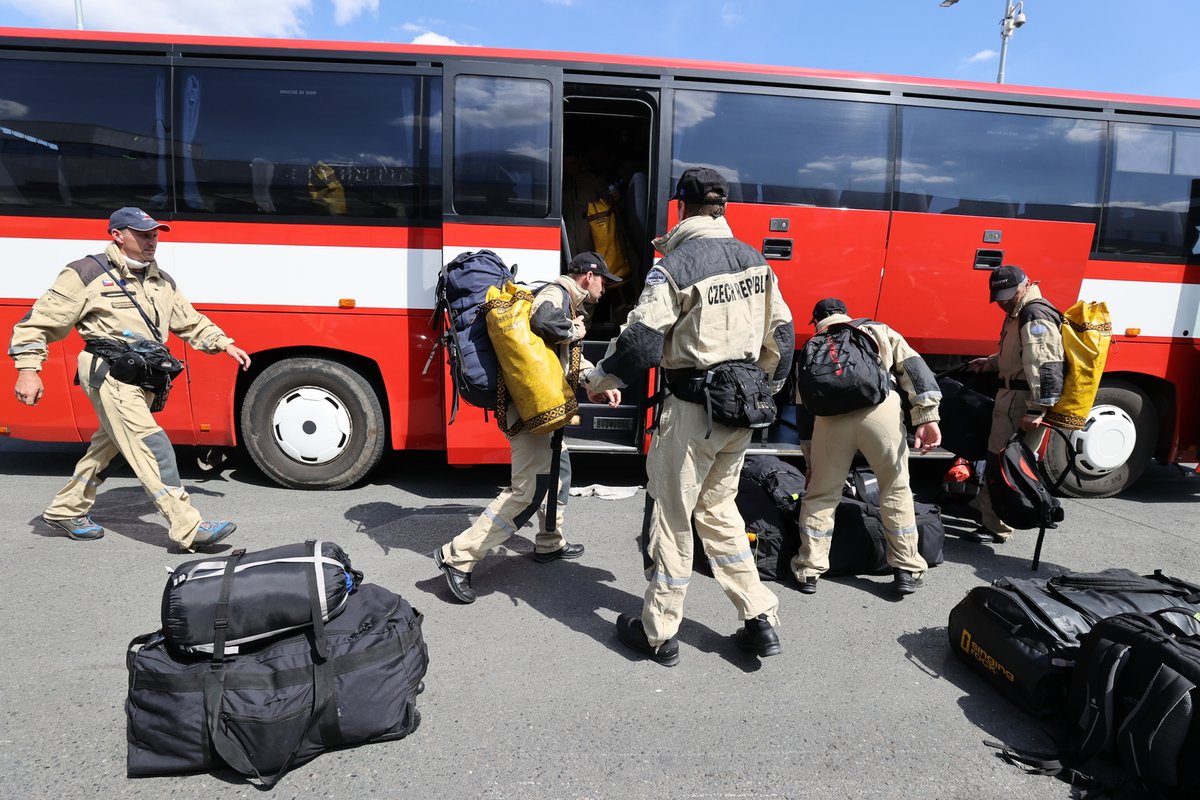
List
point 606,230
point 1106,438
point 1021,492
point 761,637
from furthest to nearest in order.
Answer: point 606,230 → point 1106,438 → point 1021,492 → point 761,637

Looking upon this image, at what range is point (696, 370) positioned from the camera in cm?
287

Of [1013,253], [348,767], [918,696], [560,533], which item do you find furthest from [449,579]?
[1013,253]

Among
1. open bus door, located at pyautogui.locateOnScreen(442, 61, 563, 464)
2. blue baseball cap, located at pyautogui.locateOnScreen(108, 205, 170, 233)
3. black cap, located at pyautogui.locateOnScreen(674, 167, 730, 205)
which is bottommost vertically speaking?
blue baseball cap, located at pyautogui.locateOnScreen(108, 205, 170, 233)

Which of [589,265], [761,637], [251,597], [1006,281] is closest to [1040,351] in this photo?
[1006,281]

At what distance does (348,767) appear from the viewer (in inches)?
92.0

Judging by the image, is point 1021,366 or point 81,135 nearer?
point 1021,366

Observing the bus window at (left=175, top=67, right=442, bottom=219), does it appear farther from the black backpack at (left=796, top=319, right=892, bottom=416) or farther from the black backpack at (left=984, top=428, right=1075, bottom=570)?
the black backpack at (left=984, top=428, right=1075, bottom=570)

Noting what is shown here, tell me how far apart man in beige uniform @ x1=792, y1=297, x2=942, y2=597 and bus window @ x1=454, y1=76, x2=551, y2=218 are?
7.59ft

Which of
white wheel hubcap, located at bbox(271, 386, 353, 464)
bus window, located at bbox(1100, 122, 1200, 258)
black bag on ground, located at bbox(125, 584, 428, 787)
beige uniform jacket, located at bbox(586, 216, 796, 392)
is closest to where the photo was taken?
black bag on ground, located at bbox(125, 584, 428, 787)

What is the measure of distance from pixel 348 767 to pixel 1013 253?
5.39 metres

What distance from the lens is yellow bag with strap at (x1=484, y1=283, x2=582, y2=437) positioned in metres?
3.26

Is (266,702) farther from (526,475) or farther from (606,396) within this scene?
(606,396)

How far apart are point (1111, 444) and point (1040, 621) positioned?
12.0 ft

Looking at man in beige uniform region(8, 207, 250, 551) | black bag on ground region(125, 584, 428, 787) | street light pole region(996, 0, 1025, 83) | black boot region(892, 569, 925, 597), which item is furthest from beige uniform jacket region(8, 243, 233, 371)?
street light pole region(996, 0, 1025, 83)
